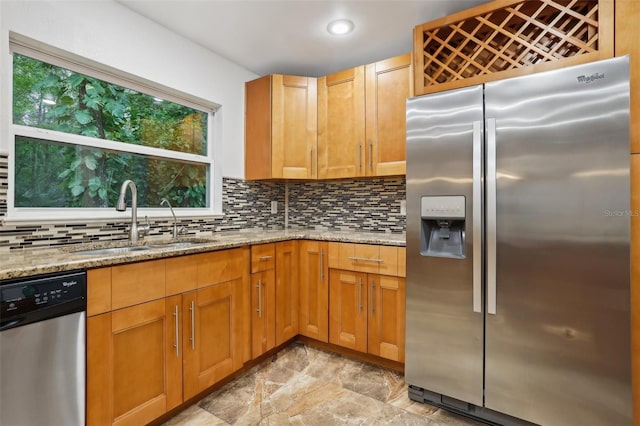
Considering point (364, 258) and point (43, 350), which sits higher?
point (364, 258)

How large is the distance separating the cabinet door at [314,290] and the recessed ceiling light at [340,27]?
1480 millimetres

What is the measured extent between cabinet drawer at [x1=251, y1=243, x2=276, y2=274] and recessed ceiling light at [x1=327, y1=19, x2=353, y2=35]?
5.02 ft

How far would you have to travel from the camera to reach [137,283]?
4.76ft

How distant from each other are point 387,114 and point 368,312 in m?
1.43

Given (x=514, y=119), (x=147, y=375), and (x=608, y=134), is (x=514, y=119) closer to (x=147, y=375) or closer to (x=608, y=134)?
(x=608, y=134)

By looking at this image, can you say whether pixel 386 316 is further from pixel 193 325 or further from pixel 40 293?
pixel 40 293

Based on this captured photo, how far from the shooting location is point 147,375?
1501 mm

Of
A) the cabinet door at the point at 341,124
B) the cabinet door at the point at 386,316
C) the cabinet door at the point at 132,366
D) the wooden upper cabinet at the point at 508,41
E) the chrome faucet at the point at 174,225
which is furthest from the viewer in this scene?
the cabinet door at the point at 341,124

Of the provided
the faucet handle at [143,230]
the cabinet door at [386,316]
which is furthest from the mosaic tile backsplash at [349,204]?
the faucet handle at [143,230]

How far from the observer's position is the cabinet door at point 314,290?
7.79 feet

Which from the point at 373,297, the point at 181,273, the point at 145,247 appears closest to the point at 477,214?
the point at 373,297

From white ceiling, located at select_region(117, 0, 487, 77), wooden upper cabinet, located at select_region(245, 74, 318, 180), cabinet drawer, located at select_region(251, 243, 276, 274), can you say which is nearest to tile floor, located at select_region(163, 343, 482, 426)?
cabinet drawer, located at select_region(251, 243, 276, 274)

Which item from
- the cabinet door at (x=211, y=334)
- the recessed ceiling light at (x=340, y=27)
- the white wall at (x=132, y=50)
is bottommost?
the cabinet door at (x=211, y=334)

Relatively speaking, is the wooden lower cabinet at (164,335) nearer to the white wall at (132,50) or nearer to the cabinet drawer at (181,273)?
the cabinet drawer at (181,273)
